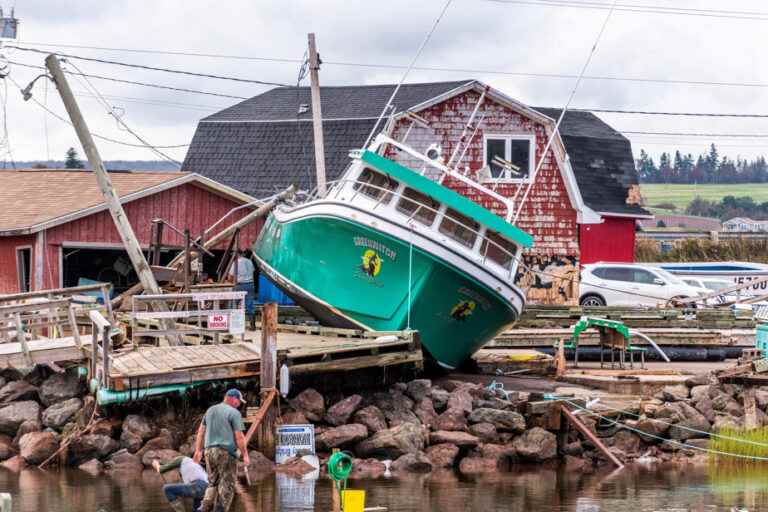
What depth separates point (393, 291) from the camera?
27.0 m

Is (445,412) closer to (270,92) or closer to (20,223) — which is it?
(20,223)

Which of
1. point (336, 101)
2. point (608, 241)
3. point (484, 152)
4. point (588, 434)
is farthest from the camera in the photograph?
point (336, 101)

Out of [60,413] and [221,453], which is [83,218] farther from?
[221,453]

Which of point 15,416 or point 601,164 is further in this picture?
point 601,164

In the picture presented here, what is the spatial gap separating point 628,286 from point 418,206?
14.3 meters

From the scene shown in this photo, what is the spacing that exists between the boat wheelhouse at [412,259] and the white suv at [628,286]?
12.5 meters

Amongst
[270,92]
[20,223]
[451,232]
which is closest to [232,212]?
[20,223]

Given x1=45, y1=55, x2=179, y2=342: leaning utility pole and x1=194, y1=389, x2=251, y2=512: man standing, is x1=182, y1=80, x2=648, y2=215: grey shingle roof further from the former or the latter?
x1=194, y1=389, x2=251, y2=512: man standing

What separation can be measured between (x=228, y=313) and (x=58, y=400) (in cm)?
313

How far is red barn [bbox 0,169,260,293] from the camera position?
106ft

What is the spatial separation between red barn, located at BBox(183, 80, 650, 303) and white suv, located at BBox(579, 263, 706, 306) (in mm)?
1071

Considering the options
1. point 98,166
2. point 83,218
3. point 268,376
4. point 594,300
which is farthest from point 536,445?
point 594,300

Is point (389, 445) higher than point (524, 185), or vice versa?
point (524, 185)

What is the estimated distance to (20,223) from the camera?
3238cm
